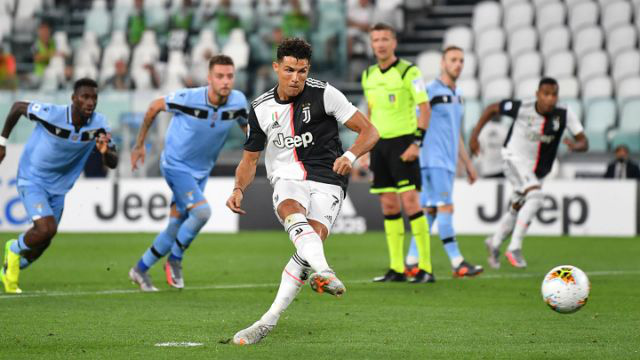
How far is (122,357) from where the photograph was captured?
6852 mm

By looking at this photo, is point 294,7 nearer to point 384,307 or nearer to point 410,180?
point 410,180

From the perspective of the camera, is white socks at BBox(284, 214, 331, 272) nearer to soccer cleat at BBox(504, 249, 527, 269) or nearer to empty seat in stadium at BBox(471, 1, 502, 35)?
soccer cleat at BBox(504, 249, 527, 269)

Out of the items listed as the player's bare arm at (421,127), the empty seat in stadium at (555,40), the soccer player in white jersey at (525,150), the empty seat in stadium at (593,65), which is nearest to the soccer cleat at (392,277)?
the player's bare arm at (421,127)

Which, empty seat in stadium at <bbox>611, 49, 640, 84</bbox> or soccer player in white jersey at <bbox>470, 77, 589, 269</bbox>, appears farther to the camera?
empty seat in stadium at <bbox>611, 49, 640, 84</bbox>

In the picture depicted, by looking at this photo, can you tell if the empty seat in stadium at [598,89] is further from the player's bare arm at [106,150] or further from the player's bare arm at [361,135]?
the player's bare arm at [361,135]

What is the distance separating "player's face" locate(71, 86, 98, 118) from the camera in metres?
10.8

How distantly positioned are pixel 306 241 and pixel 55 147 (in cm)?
461

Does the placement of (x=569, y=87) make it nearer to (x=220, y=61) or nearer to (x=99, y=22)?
(x=99, y=22)

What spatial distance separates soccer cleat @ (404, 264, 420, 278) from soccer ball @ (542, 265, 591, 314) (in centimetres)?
373

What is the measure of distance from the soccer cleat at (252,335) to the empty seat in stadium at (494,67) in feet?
54.8

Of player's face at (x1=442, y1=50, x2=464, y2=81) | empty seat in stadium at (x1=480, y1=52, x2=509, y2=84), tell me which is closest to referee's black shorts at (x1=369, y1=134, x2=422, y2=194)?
player's face at (x1=442, y1=50, x2=464, y2=81)

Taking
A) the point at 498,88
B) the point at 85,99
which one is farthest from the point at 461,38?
the point at 85,99

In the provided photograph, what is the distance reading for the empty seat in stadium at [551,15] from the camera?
24047mm

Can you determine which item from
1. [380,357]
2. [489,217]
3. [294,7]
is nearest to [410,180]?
[380,357]
